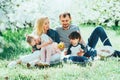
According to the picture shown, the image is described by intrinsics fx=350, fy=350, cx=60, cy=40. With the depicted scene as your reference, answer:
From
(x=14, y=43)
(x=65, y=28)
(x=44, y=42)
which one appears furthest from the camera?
(x=14, y=43)

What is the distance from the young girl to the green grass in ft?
0.40

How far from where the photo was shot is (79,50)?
12.4ft

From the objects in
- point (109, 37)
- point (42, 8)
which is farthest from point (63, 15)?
point (109, 37)

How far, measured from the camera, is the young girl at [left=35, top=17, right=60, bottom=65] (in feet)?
12.1

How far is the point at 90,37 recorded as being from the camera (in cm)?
387

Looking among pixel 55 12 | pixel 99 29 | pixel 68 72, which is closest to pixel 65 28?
pixel 55 12

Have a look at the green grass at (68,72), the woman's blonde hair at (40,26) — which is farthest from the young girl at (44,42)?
the green grass at (68,72)

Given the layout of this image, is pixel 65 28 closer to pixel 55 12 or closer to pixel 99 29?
pixel 55 12

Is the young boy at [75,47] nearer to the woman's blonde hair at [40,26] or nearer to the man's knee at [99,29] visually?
the man's knee at [99,29]

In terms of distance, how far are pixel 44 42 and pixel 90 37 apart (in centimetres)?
52

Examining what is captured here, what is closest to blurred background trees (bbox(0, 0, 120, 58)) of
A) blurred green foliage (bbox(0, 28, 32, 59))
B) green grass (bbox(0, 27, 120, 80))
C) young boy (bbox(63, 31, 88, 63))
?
blurred green foliage (bbox(0, 28, 32, 59))

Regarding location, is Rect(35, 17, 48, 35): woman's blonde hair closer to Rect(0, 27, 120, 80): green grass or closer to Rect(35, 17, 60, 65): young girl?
Rect(35, 17, 60, 65): young girl

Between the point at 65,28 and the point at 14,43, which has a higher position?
the point at 65,28

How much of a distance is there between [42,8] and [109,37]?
82 centimetres
